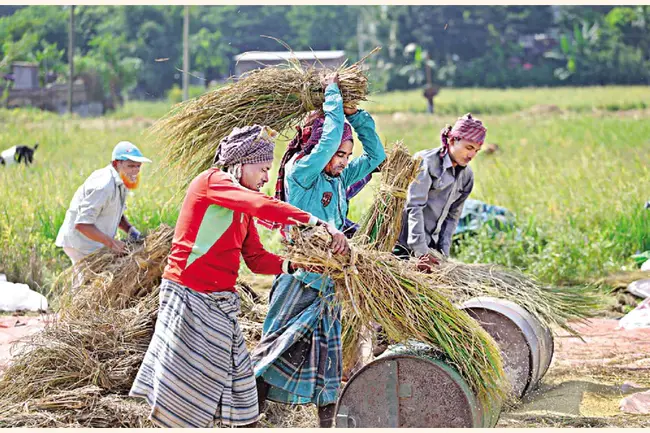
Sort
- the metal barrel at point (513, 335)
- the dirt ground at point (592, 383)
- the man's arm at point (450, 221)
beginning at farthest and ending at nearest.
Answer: the man's arm at point (450, 221), the metal barrel at point (513, 335), the dirt ground at point (592, 383)

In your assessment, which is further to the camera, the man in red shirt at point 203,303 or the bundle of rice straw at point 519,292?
the bundle of rice straw at point 519,292

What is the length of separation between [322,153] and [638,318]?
13.0 ft

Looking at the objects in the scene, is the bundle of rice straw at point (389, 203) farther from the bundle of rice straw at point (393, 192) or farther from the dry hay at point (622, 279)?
the dry hay at point (622, 279)

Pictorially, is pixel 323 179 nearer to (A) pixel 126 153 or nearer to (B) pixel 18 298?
(A) pixel 126 153

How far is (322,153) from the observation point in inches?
166

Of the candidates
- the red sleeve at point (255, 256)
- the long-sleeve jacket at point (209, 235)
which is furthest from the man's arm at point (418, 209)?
the long-sleeve jacket at point (209, 235)

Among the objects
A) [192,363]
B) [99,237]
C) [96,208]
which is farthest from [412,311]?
[96,208]

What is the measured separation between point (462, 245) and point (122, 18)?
32.3 m

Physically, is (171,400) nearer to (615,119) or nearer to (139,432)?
(139,432)

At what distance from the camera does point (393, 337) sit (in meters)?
3.99

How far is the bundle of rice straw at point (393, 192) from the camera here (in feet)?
15.5

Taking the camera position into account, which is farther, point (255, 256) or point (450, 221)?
point (450, 221)

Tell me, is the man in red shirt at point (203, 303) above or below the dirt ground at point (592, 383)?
above

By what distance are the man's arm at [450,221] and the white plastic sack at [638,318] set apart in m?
2.32
